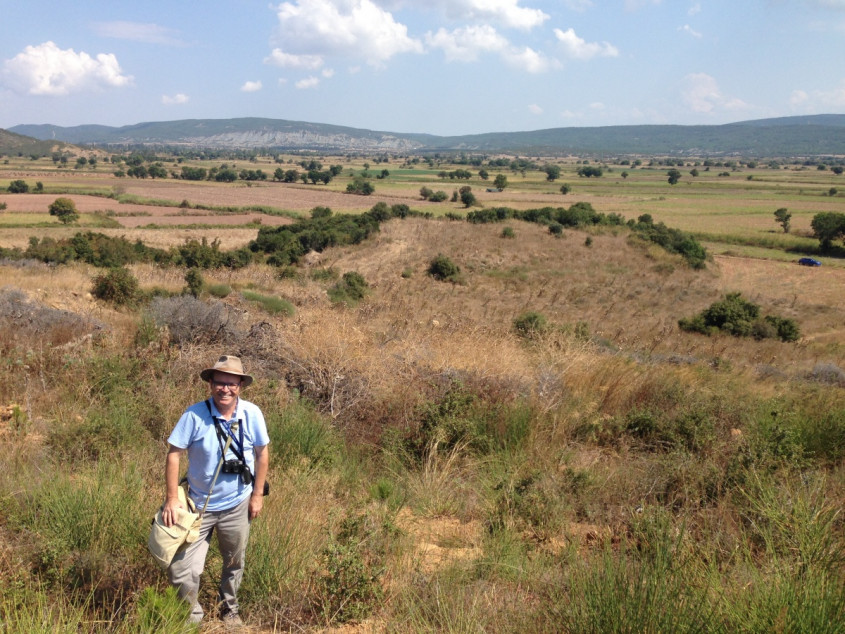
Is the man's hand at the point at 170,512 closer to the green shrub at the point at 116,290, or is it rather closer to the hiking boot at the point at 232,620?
the hiking boot at the point at 232,620

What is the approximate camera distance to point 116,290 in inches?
520

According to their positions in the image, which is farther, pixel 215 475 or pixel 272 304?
pixel 272 304

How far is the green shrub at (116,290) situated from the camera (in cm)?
1310

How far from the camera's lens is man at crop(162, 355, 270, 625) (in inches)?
125

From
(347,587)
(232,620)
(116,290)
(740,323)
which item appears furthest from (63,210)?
(347,587)

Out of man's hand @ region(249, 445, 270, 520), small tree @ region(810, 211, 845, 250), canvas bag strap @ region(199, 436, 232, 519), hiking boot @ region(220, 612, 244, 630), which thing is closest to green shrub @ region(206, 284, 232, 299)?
man's hand @ region(249, 445, 270, 520)

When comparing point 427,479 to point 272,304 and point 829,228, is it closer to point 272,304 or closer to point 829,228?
point 272,304

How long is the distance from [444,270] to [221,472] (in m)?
27.5

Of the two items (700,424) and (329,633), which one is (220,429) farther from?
(700,424)

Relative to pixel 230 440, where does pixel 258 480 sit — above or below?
below

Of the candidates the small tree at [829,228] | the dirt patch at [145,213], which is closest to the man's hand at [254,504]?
the dirt patch at [145,213]

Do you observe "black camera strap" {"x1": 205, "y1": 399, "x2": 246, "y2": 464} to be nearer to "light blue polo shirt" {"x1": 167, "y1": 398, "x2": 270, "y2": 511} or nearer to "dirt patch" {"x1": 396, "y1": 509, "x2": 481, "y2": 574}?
"light blue polo shirt" {"x1": 167, "y1": 398, "x2": 270, "y2": 511}

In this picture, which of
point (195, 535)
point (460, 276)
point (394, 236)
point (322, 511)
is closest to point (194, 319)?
point (322, 511)

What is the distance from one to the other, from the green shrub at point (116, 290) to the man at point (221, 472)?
11029 mm
